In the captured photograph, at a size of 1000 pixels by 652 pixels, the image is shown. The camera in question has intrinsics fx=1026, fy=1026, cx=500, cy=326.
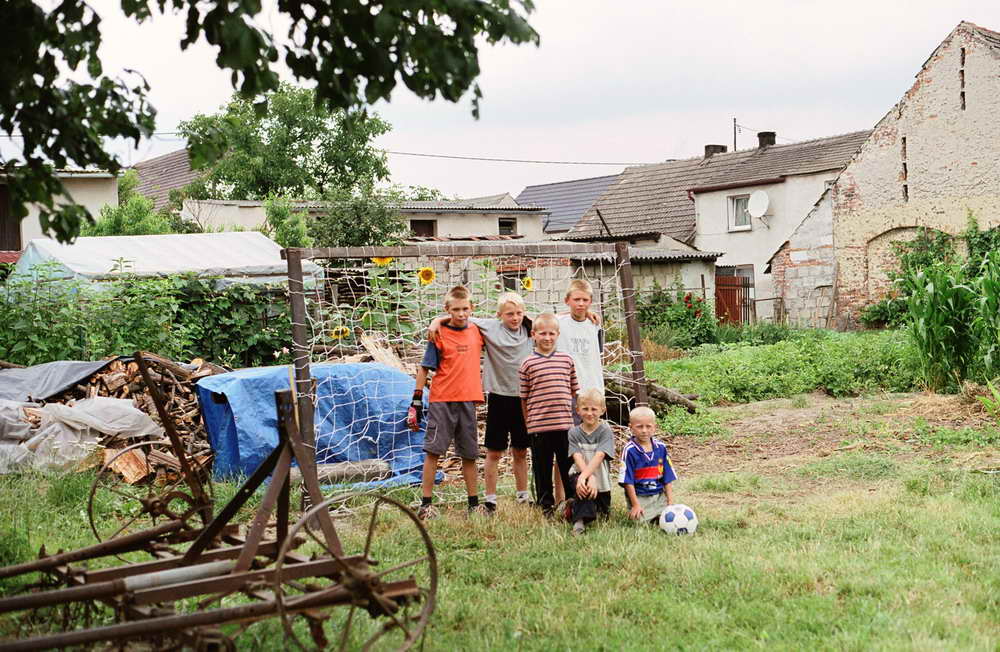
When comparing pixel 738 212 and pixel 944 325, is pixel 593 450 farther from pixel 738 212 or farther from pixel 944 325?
pixel 738 212

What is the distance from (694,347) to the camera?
22.7 m

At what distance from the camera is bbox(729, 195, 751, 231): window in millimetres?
34688

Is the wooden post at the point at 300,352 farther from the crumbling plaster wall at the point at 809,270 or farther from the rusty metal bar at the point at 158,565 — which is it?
the crumbling plaster wall at the point at 809,270

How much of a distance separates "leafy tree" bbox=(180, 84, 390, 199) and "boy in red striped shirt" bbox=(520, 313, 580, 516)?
127 feet

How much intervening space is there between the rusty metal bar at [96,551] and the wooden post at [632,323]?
4.57 m

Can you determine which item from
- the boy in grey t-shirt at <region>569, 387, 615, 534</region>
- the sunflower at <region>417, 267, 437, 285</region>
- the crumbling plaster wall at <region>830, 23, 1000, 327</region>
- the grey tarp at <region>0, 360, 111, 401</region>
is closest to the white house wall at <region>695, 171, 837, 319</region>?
the crumbling plaster wall at <region>830, 23, 1000, 327</region>

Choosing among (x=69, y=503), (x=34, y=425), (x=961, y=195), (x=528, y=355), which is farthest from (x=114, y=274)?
(x=961, y=195)

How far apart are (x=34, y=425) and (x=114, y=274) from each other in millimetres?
7505

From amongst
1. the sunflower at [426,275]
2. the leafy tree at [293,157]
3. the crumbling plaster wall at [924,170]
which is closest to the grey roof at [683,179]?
the crumbling plaster wall at [924,170]

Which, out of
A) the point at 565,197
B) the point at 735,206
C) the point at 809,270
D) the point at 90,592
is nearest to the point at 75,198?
the point at 809,270

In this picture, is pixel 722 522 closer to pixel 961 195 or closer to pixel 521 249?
pixel 521 249

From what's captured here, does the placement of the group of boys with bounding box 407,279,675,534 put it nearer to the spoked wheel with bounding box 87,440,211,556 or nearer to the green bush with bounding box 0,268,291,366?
the spoked wheel with bounding box 87,440,211,556

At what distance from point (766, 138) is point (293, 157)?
21390 millimetres

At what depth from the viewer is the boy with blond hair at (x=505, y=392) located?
7.72 m
